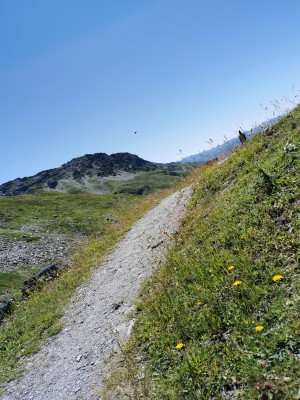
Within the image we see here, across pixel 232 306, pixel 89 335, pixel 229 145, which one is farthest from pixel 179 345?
pixel 229 145

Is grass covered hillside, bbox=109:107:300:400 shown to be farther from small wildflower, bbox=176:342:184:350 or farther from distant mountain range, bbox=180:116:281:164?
distant mountain range, bbox=180:116:281:164

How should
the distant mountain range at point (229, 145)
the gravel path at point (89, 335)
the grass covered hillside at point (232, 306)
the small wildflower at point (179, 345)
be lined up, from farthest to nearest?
the distant mountain range at point (229, 145) → the gravel path at point (89, 335) → the small wildflower at point (179, 345) → the grass covered hillside at point (232, 306)

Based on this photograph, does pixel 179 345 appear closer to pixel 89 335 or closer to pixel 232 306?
pixel 232 306

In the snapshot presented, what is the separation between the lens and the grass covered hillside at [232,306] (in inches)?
207

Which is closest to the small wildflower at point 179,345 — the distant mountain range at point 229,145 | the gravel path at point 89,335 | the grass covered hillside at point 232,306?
the grass covered hillside at point 232,306

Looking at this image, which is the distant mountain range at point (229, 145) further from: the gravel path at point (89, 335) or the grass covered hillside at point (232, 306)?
the gravel path at point (89, 335)

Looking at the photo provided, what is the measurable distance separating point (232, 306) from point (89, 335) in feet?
16.5

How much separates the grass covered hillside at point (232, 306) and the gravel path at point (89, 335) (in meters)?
0.95

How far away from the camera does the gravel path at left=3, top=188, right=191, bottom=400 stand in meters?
7.82

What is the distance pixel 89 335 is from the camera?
9719mm

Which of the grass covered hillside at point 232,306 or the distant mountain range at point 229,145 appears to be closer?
the grass covered hillside at point 232,306

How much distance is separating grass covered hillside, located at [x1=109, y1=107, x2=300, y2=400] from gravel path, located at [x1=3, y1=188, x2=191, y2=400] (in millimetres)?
945

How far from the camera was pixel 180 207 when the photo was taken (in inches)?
670

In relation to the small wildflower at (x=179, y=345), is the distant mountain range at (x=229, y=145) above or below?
above
